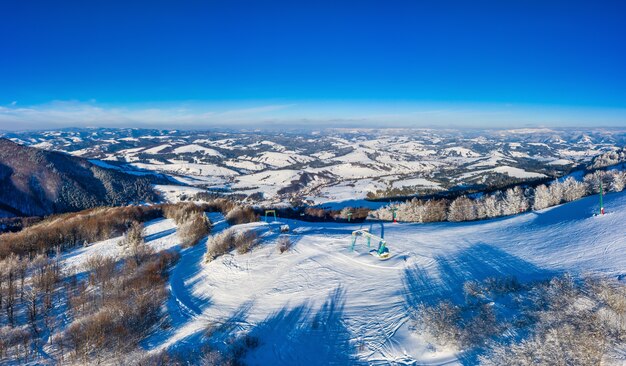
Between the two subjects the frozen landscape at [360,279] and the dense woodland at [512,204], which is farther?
the dense woodland at [512,204]

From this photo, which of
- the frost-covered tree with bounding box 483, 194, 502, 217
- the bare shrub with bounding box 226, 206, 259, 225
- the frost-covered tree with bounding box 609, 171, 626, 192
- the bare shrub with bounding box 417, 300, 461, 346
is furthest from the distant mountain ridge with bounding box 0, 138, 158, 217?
the frost-covered tree with bounding box 609, 171, 626, 192

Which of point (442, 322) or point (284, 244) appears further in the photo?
point (284, 244)

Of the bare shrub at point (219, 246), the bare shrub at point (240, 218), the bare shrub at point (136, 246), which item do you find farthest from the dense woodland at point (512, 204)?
the bare shrub at point (136, 246)

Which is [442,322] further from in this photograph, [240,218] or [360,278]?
[240,218]

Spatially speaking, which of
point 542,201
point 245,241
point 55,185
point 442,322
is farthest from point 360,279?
point 55,185

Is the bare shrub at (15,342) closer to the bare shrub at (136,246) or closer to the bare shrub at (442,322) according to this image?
the bare shrub at (136,246)

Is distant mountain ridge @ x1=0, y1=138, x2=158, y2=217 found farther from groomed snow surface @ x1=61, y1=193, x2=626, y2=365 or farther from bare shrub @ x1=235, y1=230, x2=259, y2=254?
groomed snow surface @ x1=61, y1=193, x2=626, y2=365

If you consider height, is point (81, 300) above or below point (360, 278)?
below

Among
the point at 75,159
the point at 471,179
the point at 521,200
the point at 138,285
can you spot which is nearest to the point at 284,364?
the point at 138,285
